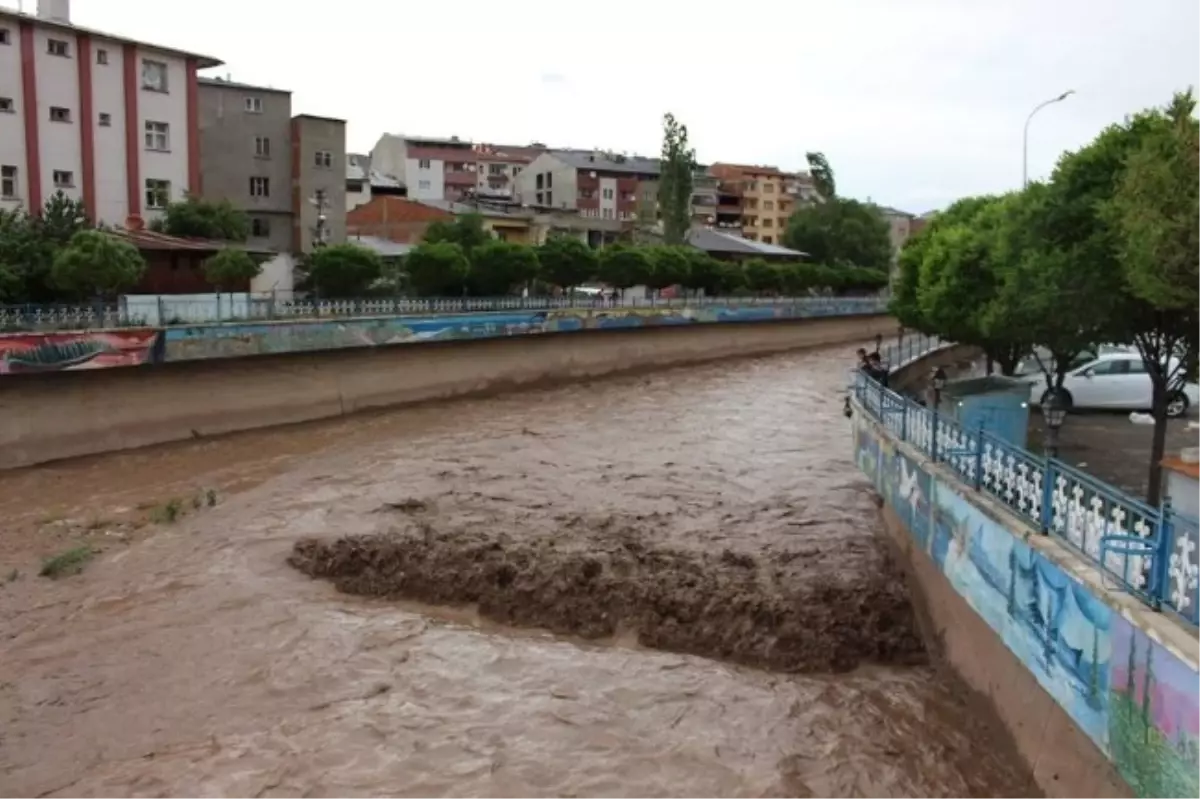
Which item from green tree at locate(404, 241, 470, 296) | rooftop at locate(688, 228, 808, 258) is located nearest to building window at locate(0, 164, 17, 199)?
green tree at locate(404, 241, 470, 296)

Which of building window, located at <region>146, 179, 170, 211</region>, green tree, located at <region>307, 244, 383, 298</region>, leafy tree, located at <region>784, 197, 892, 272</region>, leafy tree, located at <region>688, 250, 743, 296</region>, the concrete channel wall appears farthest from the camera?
leafy tree, located at <region>784, 197, 892, 272</region>

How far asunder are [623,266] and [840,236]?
113 feet

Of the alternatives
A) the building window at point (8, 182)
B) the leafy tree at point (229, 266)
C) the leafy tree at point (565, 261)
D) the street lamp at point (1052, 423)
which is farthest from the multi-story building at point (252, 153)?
the street lamp at point (1052, 423)

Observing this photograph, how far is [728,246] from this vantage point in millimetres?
65875

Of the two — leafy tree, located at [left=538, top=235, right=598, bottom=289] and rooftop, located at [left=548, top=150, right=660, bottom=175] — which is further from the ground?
rooftop, located at [left=548, top=150, right=660, bottom=175]

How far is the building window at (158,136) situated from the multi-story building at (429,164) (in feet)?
139

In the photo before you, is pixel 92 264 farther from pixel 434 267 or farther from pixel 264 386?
pixel 434 267

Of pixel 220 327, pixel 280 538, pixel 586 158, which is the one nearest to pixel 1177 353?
pixel 280 538

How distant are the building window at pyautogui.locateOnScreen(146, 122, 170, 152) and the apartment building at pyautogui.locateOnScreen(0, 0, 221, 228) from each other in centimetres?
4

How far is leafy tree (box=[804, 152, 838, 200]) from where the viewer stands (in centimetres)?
8319

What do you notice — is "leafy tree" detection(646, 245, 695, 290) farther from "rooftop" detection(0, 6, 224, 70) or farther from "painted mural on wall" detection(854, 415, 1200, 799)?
"painted mural on wall" detection(854, 415, 1200, 799)

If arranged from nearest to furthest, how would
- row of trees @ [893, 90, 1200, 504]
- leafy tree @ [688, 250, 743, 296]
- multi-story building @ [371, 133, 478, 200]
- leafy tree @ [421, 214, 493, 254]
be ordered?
row of trees @ [893, 90, 1200, 504] → leafy tree @ [421, 214, 493, 254] → leafy tree @ [688, 250, 743, 296] → multi-story building @ [371, 133, 478, 200]

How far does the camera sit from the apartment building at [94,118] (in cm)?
3272

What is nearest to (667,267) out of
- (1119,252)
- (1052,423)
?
(1119,252)
